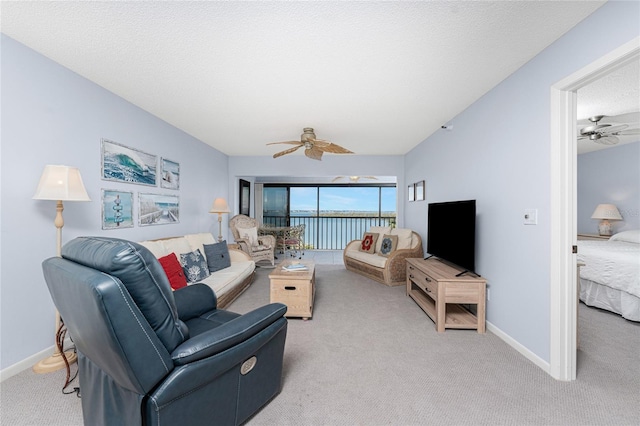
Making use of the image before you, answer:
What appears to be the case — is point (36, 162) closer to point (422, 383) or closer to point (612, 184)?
point (422, 383)

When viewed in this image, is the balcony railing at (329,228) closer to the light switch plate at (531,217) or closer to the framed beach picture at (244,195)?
the framed beach picture at (244,195)

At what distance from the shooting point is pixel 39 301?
1968 millimetres

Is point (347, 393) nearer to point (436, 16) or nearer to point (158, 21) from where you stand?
point (436, 16)

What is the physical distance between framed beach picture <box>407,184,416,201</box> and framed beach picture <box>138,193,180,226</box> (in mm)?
3998

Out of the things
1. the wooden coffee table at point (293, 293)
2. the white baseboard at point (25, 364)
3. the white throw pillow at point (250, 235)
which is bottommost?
the white baseboard at point (25, 364)

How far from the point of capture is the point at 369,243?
4.96 metres

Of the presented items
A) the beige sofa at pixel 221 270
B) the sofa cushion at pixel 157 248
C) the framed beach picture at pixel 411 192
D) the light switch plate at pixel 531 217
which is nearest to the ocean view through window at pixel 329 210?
the framed beach picture at pixel 411 192

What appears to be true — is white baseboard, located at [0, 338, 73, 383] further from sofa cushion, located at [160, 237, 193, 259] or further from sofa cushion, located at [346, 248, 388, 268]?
sofa cushion, located at [346, 248, 388, 268]

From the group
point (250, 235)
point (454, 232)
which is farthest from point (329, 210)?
point (454, 232)

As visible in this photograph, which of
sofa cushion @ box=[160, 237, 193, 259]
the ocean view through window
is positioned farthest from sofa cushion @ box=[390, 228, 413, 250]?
sofa cushion @ box=[160, 237, 193, 259]

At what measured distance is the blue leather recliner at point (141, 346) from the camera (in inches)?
37.6

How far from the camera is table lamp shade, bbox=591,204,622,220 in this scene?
4254mm

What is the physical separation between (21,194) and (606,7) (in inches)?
156

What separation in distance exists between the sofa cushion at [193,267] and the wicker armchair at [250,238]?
1.70 m
